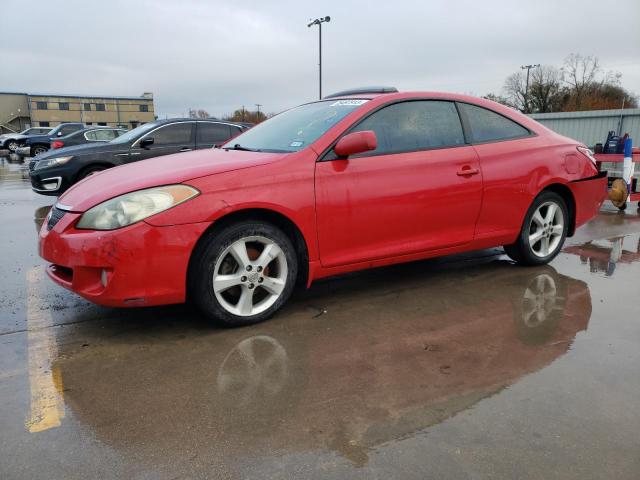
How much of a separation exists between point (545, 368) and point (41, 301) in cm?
355

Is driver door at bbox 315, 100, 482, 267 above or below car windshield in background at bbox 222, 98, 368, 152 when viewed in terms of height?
below

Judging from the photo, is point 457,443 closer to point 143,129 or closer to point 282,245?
point 282,245

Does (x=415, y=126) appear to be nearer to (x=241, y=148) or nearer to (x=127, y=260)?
(x=241, y=148)

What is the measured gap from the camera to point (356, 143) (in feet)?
11.1

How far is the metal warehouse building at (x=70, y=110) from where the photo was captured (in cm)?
7731

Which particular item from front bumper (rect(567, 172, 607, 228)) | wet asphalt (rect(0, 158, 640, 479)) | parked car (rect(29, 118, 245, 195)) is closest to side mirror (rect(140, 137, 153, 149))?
parked car (rect(29, 118, 245, 195))

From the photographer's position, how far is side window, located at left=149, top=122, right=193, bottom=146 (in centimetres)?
890

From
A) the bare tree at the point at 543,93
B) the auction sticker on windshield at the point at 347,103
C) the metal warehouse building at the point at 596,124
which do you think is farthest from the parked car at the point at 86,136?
the bare tree at the point at 543,93

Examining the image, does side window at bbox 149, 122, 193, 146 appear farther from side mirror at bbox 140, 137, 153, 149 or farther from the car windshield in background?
the car windshield in background

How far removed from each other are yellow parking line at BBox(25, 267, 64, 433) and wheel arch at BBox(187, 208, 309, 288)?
91 cm

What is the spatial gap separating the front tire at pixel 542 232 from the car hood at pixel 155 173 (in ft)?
8.08

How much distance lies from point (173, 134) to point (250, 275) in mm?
6473

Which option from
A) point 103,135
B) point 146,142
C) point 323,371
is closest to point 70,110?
point 103,135

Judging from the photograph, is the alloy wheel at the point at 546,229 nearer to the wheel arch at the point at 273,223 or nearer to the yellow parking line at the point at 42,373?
the wheel arch at the point at 273,223
